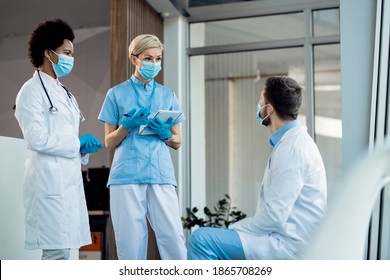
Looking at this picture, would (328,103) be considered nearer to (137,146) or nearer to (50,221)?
(137,146)

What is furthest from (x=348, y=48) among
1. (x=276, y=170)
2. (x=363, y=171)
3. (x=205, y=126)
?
(x=205, y=126)

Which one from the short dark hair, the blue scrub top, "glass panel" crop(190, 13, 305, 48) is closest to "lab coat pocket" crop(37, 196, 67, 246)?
the blue scrub top

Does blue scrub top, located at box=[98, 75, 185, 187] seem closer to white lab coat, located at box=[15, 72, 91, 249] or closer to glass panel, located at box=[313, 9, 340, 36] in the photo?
white lab coat, located at box=[15, 72, 91, 249]

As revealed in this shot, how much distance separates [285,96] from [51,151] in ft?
3.26

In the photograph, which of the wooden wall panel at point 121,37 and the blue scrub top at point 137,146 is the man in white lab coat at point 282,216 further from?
the wooden wall panel at point 121,37

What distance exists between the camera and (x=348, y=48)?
8.00 feet

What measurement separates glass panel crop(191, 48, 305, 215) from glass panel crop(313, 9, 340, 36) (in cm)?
27

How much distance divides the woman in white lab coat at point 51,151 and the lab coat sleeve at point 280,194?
2.70 feet

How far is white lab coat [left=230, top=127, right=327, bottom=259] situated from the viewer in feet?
6.22

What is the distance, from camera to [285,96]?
82.4 inches

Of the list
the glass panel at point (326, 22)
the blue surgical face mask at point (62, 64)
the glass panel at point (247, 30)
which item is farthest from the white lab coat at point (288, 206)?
the glass panel at point (247, 30)

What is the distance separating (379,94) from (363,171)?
1.18 metres

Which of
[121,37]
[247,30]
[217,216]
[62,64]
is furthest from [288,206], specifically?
[247,30]
